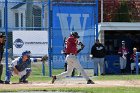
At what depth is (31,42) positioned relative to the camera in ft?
72.4

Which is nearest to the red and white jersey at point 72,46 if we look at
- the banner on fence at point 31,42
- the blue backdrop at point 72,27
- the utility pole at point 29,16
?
the banner on fence at point 31,42

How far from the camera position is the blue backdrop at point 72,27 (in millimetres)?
23531

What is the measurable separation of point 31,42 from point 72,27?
264cm

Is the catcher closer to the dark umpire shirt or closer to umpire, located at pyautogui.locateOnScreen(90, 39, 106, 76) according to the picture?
umpire, located at pyautogui.locateOnScreen(90, 39, 106, 76)

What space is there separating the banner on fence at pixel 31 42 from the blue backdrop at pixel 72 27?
135cm

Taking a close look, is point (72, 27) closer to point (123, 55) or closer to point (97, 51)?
point (97, 51)

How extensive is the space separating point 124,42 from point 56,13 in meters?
4.69

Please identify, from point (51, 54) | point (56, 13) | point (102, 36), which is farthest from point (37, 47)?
point (102, 36)

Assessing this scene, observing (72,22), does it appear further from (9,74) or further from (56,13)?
(9,74)

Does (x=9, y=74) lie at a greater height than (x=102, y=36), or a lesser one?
lesser

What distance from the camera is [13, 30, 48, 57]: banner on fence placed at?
21.9 metres

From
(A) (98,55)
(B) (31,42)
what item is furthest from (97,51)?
(B) (31,42)

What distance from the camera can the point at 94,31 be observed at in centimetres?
2336

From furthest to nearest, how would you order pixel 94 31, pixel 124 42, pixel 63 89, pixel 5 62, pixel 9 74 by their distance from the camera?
pixel 124 42 < pixel 94 31 < pixel 5 62 < pixel 9 74 < pixel 63 89
